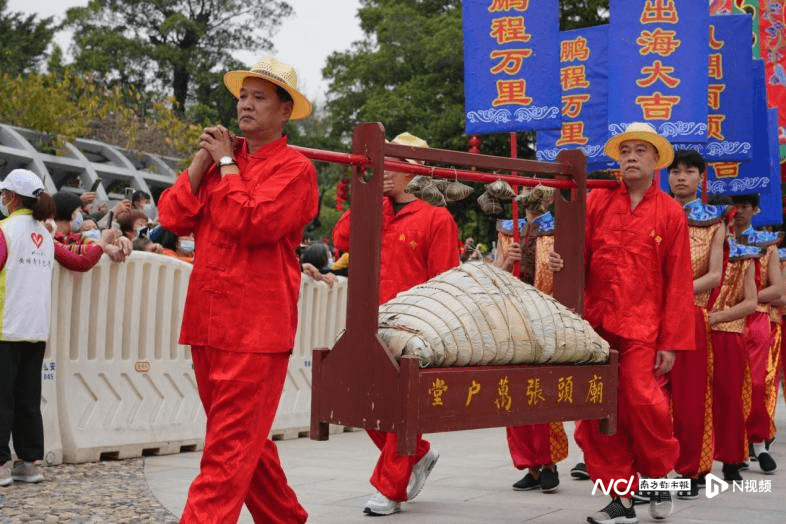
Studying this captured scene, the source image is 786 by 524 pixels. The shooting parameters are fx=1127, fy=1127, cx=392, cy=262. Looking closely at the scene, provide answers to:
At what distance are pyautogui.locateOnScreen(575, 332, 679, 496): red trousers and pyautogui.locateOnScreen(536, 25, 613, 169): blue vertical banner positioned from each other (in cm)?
616

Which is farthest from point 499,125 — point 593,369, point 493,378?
point 493,378

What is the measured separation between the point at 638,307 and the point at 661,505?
3.55ft

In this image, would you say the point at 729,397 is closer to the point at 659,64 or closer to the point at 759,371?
the point at 759,371

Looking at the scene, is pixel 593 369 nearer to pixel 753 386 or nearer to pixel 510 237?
pixel 510 237

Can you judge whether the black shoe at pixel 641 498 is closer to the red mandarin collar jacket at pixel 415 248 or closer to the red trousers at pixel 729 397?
the red trousers at pixel 729 397

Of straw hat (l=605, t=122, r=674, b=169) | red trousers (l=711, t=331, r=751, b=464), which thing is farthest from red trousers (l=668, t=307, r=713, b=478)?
straw hat (l=605, t=122, r=674, b=169)

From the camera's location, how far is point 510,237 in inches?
276

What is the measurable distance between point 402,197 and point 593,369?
1771mm

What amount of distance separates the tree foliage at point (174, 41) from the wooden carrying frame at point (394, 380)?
37811 millimetres

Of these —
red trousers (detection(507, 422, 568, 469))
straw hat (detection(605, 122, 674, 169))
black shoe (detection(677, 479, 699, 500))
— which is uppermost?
straw hat (detection(605, 122, 674, 169))

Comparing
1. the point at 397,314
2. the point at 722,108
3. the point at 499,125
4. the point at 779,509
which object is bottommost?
the point at 779,509

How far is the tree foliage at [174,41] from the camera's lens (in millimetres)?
42094

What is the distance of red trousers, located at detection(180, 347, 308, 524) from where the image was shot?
3863mm

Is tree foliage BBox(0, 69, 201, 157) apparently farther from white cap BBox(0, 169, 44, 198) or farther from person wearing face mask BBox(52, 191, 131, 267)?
white cap BBox(0, 169, 44, 198)
